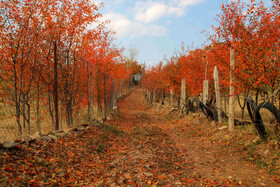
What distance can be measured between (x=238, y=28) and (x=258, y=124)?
11.5 ft

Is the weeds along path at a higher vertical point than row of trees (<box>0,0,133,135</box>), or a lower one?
lower

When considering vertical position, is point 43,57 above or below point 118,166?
above

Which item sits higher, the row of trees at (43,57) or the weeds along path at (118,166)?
the row of trees at (43,57)

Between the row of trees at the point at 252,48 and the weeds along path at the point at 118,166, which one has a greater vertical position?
the row of trees at the point at 252,48

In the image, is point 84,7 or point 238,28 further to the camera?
point 84,7

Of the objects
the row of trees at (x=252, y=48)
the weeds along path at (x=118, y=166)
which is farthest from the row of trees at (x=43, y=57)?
the row of trees at (x=252, y=48)

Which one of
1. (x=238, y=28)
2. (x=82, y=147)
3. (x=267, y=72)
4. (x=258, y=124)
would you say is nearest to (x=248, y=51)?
(x=267, y=72)

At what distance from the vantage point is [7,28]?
601 centimetres

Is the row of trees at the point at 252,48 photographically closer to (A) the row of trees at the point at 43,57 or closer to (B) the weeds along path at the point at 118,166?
(B) the weeds along path at the point at 118,166

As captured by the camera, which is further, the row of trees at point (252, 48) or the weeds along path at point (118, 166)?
the row of trees at point (252, 48)

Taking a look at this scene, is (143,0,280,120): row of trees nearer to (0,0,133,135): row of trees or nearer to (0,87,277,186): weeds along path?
(0,87,277,186): weeds along path

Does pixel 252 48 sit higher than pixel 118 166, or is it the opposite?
pixel 252 48

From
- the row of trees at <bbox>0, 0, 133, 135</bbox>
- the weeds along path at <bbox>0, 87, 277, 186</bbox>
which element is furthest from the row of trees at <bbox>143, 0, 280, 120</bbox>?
the row of trees at <bbox>0, 0, 133, 135</bbox>

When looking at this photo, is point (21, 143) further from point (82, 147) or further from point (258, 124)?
point (258, 124)
